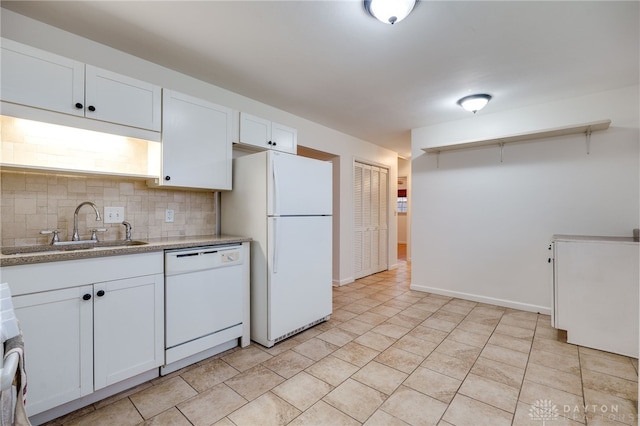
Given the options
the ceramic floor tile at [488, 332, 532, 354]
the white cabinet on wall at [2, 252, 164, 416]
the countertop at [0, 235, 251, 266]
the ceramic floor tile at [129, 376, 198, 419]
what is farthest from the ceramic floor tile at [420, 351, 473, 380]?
the white cabinet on wall at [2, 252, 164, 416]

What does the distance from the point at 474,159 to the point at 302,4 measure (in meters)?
2.94

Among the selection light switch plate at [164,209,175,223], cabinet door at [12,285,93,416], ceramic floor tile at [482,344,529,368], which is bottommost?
ceramic floor tile at [482,344,529,368]

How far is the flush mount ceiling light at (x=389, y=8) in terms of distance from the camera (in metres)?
1.67

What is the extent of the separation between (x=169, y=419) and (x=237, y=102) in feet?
8.94

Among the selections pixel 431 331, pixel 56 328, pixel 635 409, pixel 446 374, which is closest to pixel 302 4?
pixel 56 328

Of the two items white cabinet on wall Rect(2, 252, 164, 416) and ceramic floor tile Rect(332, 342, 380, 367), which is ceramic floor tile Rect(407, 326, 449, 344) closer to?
ceramic floor tile Rect(332, 342, 380, 367)

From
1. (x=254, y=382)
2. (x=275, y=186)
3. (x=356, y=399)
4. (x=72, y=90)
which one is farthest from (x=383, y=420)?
A: (x=72, y=90)

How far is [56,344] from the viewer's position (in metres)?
1.58

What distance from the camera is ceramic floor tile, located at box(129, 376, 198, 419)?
1720 millimetres

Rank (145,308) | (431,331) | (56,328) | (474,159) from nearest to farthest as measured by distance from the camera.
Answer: (56,328) → (145,308) → (431,331) → (474,159)

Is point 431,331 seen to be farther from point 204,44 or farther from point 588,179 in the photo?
point 204,44

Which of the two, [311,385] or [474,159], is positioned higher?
[474,159]

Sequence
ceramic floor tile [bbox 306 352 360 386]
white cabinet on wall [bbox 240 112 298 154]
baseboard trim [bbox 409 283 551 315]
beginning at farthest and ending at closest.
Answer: baseboard trim [bbox 409 283 551 315] < white cabinet on wall [bbox 240 112 298 154] < ceramic floor tile [bbox 306 352 360 386]

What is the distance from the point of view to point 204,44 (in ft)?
7.24
